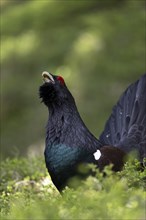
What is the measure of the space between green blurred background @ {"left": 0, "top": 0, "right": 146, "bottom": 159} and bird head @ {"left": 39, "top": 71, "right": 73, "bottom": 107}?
205 inches

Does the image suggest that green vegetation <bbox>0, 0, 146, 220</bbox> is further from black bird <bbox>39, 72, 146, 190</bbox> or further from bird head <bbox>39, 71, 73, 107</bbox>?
bird head <bbox>39, 71, 73, 107</bbox>

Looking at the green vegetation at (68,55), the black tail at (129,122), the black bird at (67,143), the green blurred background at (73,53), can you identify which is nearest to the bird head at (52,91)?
the black bird at (67,143)

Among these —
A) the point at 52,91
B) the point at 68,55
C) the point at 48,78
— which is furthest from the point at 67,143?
the point at 68,55

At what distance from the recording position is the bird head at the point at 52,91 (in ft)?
22.0

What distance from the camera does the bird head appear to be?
6707mm

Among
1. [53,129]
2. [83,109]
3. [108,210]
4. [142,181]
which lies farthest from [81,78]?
[108,210]

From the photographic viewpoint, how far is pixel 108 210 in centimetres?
383

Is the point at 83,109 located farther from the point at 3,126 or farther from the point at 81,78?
the point at 3,126

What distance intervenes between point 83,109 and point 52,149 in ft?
20.7

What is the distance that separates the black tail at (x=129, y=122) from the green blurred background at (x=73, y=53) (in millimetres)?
3586

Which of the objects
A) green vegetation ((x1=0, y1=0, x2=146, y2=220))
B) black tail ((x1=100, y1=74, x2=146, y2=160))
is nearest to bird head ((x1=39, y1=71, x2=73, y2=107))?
black tail ((x1=100, y1=74, x2=146, y2=160))

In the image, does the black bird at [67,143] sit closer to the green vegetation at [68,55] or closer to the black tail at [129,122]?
the black tail at [129,122]

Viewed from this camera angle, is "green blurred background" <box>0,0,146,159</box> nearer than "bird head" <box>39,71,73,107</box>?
No

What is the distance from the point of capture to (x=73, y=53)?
42.0 ft
